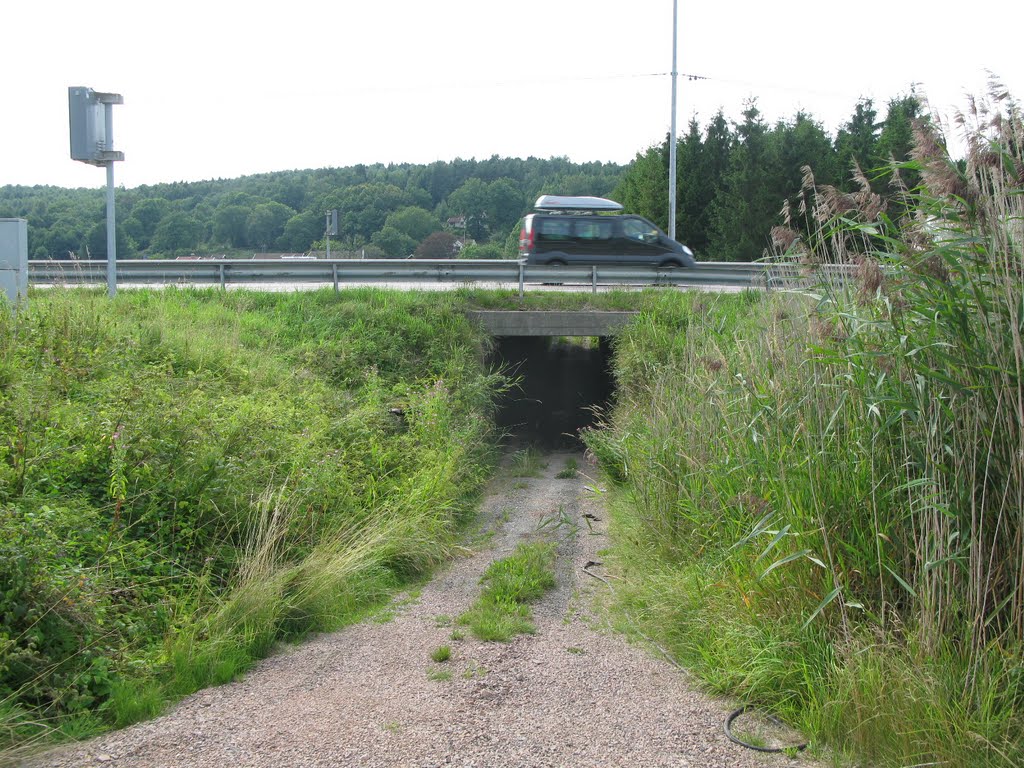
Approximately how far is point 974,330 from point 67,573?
5027 millimetres

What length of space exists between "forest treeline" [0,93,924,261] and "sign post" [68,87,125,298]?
647 centimetres

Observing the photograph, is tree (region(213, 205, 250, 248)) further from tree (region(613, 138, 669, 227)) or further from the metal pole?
tree (region(613, 138, 669, 227))

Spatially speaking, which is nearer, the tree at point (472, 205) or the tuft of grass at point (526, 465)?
the tuft of grass at point (526, 465)

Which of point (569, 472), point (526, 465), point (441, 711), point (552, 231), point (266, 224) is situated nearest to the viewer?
point (441, 711)

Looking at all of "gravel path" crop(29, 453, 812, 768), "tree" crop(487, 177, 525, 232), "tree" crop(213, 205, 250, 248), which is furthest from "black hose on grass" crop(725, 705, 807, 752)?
"tree" crop(487, 177, 525, 232)

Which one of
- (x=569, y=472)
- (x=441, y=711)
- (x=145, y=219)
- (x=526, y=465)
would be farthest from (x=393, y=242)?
(x=441, y=711)

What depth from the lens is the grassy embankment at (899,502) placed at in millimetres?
3961

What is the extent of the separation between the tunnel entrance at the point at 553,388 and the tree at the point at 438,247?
13.1m

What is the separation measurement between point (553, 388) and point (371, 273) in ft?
20.3

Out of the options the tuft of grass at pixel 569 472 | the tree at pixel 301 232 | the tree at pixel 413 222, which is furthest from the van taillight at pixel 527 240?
the tree at pixel 413 222

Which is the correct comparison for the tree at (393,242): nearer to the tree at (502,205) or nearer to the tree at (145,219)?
the tree at (145,219)

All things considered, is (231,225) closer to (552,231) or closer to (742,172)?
(552,231)

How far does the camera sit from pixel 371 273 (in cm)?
1745

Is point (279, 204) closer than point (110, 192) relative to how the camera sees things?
No
